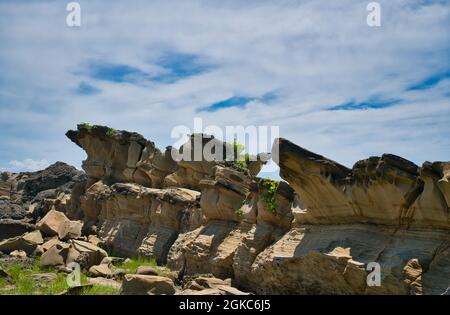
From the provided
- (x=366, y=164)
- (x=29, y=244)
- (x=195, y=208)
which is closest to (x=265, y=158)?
(x=195, y=208)

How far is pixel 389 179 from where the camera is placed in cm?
1052

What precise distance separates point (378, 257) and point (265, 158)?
10184 mm

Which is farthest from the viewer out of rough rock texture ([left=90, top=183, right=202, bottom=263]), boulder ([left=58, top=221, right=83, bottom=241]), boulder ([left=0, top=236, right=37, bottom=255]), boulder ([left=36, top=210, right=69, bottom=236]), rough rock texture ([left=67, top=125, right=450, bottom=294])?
boulder ([left=36, top=210, right=69, bottom=236])

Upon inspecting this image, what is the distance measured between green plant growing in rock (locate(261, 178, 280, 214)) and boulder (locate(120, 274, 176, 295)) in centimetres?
406

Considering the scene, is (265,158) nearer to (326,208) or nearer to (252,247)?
(252,247)

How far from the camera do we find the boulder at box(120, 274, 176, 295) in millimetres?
12137

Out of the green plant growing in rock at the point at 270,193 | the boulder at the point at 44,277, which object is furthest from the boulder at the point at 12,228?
the green plant growing in rock at the point at 270,193

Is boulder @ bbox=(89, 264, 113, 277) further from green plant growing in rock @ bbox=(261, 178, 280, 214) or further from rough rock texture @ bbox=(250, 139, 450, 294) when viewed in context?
green plant growing in rock @ bbox=(261, 178, 280, 214)

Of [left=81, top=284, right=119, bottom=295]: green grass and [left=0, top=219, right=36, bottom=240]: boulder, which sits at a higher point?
[left=0, top=219, right=36, bottom=240]: boulder

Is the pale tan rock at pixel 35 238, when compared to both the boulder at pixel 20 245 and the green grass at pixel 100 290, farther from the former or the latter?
the green grass at pixel 100 290

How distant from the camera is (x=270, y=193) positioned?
49.6ft

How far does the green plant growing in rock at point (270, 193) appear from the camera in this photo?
15.0 m

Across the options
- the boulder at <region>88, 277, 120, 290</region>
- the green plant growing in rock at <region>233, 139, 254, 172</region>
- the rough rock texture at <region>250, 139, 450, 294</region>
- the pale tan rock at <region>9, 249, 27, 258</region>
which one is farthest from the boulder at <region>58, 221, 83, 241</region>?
the rough rock texture at <region>250, 139, 450, 294</region>

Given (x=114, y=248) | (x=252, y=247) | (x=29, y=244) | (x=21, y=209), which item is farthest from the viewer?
(x=21, y=209)
